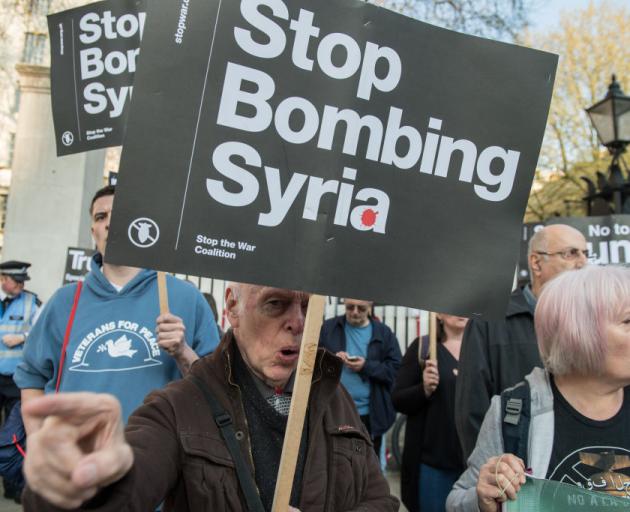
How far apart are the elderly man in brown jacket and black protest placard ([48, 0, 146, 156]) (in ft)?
5.45

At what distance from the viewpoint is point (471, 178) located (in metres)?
1.96

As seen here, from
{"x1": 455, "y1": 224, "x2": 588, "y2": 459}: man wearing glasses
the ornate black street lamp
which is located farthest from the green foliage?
{"x1": 455, "y1": 224, "x2": 588, "y2": 459}: man wearing glasses

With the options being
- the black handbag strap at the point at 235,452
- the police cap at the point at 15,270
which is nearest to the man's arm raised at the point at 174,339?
the black handbag strap at the point at 235,452

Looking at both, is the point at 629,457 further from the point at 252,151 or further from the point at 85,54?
the point at 85,54

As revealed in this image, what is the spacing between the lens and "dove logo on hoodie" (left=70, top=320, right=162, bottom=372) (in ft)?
9.04

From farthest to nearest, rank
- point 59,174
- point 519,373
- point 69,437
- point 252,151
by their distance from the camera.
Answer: point 59,174 → point 519,373 → point 252,151 → point 69,437

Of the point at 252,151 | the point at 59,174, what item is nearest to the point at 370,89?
the point at 252,151

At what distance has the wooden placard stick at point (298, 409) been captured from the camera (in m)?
1.62

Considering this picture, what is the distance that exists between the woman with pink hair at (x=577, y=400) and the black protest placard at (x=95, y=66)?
220 cm

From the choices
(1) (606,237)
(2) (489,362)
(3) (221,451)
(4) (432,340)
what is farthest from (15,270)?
(3) (221,451)

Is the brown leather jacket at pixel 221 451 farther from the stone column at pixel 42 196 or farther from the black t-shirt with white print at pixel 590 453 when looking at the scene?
the stone column at pixel 42 196

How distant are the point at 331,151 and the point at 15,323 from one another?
5.75 meters

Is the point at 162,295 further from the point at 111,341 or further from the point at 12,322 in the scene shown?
the point at 12,322

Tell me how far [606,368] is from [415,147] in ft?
2.96
